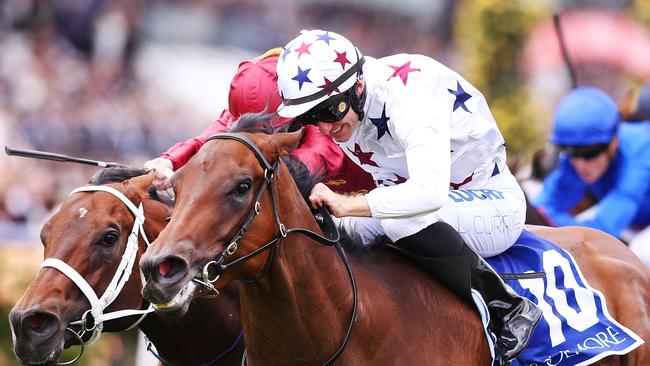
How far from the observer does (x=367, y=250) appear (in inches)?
157

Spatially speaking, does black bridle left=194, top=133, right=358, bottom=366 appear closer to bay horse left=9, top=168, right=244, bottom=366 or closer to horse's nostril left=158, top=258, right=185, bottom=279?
horse's nostril left=158, top=258, right=185, bottom=279

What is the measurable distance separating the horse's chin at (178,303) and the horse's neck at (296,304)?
1.09ft

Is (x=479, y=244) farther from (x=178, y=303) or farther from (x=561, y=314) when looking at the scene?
(x=178, y=303)

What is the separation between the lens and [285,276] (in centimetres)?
344

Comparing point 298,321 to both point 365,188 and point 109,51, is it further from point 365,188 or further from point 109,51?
point 109,51

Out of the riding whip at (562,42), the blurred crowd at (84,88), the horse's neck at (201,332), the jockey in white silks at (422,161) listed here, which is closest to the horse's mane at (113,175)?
the horse's neck at (201,332)

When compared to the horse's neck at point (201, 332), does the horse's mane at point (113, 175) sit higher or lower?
higher

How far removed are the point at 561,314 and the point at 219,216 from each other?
162 centimetres

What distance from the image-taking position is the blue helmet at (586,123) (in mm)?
6621

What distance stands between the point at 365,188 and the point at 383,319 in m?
1.17

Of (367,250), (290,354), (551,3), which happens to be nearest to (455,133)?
(367,250)

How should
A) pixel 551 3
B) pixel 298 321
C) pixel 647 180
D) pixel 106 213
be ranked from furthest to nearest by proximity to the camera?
pixel 551 3
pixel 647 180
pixel 106 213
pixel 298 321

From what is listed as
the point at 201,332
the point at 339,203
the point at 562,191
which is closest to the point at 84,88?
the point at 562,191

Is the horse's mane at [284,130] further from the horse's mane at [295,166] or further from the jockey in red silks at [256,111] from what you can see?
the jockey in red silks at [256,111]
